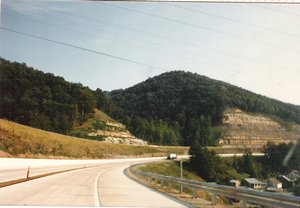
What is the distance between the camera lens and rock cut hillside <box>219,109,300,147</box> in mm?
33881

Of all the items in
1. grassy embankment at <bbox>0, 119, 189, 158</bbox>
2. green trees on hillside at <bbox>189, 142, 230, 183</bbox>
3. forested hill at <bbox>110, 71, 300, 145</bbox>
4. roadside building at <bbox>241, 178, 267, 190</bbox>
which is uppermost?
forested hill at <bbox>110, 71, 300, 145</bbox>

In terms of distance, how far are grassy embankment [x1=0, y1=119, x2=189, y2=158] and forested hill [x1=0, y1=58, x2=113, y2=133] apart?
1.34 m

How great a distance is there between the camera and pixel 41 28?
65.6 ft

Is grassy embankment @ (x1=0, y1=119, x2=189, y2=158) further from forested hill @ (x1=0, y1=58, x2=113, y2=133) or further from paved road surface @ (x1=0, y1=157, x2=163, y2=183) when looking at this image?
paved road surface @ (x1=0, y1=157, x2=163, y2=183)

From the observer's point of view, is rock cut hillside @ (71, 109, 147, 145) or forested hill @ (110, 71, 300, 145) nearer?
forested hill @ (110, 71, 300, 145)

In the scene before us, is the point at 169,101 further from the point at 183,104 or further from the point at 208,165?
the point at 208,165

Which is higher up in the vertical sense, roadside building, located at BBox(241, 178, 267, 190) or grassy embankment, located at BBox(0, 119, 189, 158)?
grassy embankment, located at BBox(0, 119, 189, 158)

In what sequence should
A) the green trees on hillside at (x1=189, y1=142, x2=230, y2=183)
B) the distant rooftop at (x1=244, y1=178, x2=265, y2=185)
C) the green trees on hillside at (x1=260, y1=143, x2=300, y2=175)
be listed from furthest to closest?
the green trees on hillside at (x1=189, y1=142, x2=230, y2=183)
the distant rooftop at (x1=244, y1=178, x2=265, y2=185)
the green trees on hillside at (x1=260, y1=143, x2=300, y2=175)

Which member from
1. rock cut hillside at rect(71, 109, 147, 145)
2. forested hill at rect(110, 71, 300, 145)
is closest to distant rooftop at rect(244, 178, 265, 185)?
forested hill at rect(110, 71, 300, 145)

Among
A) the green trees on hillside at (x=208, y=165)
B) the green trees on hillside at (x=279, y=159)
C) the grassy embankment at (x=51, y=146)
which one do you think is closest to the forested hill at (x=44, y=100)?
the grassy embankment at (x=51, y=146)

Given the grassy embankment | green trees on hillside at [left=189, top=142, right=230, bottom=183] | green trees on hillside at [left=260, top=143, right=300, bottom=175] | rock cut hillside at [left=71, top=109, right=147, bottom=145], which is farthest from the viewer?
rock cut hillside at [left=71, top=109, right=147, bottom=145]

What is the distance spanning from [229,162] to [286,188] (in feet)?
53.7

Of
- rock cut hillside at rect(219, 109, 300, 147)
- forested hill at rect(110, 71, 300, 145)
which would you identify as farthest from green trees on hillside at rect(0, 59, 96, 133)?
rock cut hillside at rect(219, 109, 300, 147)

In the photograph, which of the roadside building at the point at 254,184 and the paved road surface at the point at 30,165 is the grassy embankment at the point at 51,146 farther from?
the roadside building at the point at 254,184
